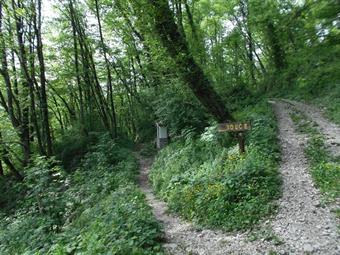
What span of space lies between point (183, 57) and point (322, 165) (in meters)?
5.07

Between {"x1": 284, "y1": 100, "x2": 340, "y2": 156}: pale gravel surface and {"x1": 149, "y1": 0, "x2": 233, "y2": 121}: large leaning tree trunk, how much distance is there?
308 centimetres

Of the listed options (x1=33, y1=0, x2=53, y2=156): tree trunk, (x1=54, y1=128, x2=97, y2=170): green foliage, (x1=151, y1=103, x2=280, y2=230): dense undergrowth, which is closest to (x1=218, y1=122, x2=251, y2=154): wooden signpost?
(x1=151, y1=103, x2=280, y2=230): dense undergrowth

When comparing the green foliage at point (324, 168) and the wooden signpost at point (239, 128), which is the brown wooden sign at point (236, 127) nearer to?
the wooden signpost at point (239, 128)

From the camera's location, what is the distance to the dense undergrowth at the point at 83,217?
4.92 meters

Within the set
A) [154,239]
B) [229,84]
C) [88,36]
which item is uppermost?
[88,36]

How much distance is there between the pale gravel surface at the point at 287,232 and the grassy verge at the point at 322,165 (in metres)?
0.19

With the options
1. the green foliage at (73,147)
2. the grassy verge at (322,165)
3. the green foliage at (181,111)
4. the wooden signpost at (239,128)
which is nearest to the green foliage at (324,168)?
the grassy verge at (322,165)

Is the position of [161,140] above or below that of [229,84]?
below

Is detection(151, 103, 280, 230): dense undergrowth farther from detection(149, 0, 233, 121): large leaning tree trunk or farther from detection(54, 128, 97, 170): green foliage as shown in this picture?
detection(54, 128, 97, 170): green foliage

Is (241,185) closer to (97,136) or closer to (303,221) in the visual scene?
(303,221)

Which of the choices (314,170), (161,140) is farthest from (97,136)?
(314,170)

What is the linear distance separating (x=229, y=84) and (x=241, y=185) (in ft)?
37.9

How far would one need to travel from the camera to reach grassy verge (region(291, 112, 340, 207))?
580cm

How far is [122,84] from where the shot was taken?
22.8m
